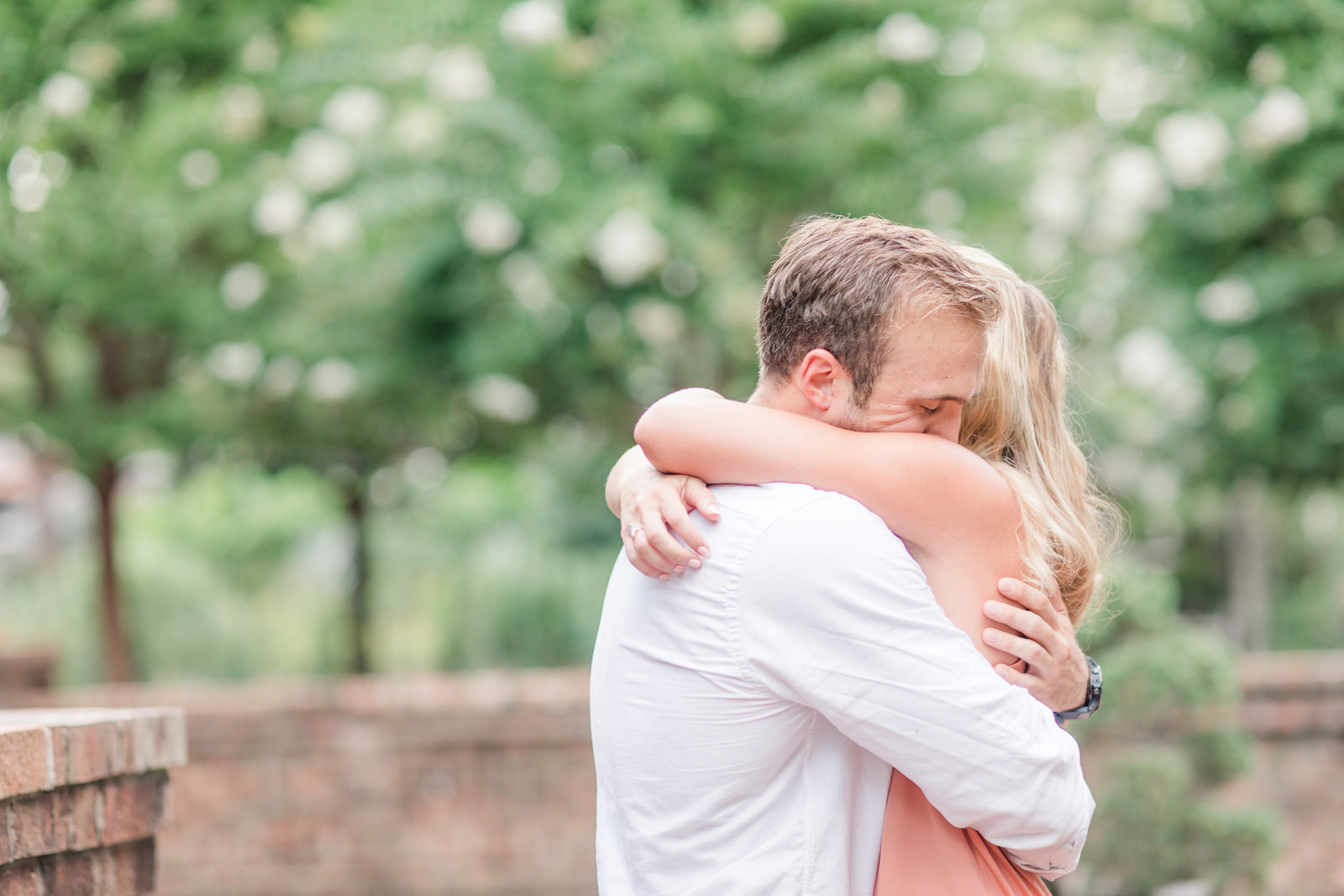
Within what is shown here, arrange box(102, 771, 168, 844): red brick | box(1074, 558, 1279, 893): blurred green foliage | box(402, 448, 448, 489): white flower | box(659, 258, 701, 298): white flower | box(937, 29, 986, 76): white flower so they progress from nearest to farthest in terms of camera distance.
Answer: box(102, 771, 168, 844): red brick < box(1074, 558, 1279, 893): blurred green foliage < box(659, 258, 701, 298): white flower < box(937, 29, 986, 76): white flower < box(402, 448, 448, 489): white flower

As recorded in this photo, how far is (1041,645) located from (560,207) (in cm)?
453

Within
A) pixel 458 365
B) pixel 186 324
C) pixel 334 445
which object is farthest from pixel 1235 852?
pixel 186 324

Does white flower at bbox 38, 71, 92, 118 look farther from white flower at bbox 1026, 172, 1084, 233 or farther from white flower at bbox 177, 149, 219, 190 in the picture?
white flower at bbox 1026, 172, 1084, 233

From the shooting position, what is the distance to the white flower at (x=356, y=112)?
21.3 ft

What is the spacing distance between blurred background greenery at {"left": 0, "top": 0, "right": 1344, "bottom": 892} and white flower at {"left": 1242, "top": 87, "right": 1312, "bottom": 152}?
0.02 meters

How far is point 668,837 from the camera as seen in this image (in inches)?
68.4

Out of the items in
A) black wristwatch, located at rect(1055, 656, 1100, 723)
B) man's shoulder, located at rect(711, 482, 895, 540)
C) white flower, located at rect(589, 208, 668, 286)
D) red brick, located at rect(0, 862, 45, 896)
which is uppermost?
white flower, located at rect(589, 208, 668, 286)

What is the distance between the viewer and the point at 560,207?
5945 mm

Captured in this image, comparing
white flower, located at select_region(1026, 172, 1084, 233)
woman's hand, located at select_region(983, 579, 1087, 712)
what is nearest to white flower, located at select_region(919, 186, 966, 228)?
white flower, located at select_region(1026, 172, 1084, 233)

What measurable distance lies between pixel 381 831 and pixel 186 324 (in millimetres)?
2966

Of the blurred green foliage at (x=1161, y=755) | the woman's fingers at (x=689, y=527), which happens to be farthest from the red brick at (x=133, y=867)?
the blurred green foliage at (x=1161, y=755)

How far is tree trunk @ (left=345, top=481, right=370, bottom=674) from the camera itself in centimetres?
823

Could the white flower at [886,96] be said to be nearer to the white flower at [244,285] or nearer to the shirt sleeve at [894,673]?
the white flower at [244,285]

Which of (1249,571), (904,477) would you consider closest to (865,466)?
(904,477)
